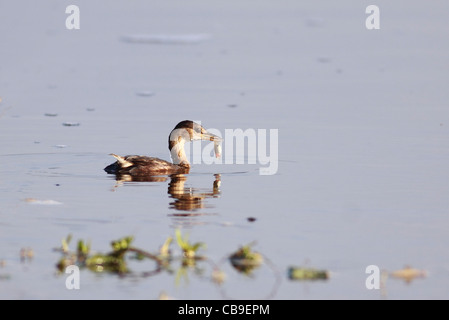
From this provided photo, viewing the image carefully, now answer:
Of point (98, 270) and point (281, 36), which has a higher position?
point (281, 36)

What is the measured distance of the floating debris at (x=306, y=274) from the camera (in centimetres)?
798

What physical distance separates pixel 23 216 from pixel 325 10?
20.0m

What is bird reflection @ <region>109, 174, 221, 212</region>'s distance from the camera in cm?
1075

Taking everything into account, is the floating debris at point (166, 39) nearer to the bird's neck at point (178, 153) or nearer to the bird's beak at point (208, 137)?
the bird's beak at point (208, 137)

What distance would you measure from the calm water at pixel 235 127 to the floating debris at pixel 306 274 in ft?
0.37

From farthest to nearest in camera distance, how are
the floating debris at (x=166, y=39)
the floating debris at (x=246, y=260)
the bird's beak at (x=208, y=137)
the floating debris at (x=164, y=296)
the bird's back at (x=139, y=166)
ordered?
the floating debris at (x=166, y=39) → the bird's beak at (x=208, y=137) → the bird's back at (x=139, y=166) → the floating debris at (x=246, y=260) → the floating debris at (x=164, y=296)

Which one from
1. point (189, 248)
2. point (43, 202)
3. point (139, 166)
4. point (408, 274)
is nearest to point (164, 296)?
point (189, 248)

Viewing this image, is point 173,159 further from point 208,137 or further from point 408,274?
point 408,274

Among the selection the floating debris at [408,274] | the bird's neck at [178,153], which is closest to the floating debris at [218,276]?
the floating debris at [408,274]

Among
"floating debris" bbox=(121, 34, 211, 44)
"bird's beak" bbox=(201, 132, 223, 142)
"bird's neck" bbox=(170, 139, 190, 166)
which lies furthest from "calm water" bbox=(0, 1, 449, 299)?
"bird's beak" bbox=(201, 132, 223, 142)
